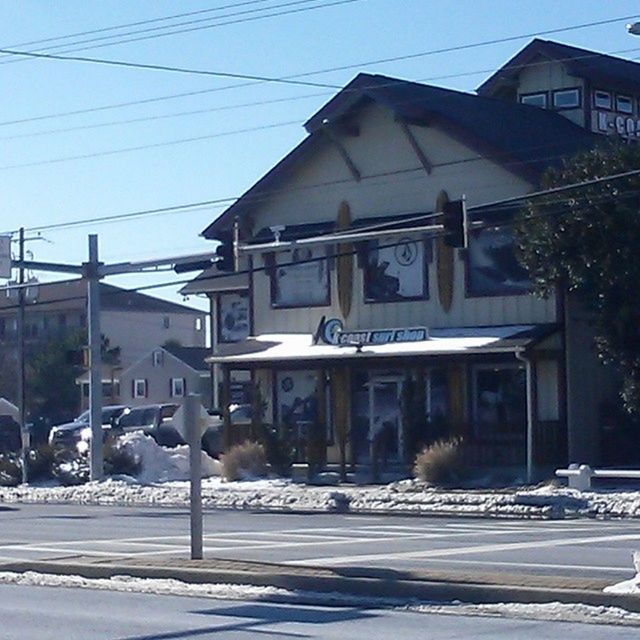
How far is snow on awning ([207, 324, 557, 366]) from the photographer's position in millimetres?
36094

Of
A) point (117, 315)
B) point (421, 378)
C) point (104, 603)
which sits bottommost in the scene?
point (104, 603)

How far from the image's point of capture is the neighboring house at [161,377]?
276 feet

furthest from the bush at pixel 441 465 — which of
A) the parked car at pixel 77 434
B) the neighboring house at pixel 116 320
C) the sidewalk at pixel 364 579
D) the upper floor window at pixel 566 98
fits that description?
the neighboring house at pixel 116 320

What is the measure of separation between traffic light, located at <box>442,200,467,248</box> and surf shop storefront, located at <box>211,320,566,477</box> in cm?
989

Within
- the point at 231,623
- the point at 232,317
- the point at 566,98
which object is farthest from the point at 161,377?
the point at 231,623

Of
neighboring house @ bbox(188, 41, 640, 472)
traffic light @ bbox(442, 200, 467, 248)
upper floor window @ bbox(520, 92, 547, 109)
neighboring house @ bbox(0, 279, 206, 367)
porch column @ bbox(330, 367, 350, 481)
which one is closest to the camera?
traffic light @ bbox(442, 200, 467, 248)

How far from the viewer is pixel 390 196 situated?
4006 centimetres

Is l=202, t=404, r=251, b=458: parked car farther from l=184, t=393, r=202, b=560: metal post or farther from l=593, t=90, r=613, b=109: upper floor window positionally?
l=184, t=393, r=202, b=560: metal post

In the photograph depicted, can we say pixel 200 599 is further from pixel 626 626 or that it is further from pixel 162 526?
pixel 162 526

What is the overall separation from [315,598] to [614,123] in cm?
2916

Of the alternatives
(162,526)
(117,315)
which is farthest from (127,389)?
(162,526)

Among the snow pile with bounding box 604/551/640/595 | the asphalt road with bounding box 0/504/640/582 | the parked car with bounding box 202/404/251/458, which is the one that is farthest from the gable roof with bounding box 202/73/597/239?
the snow pile with bounding box 604/551/640/595

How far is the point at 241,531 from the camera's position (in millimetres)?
25812

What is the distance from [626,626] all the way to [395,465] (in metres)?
26.0
